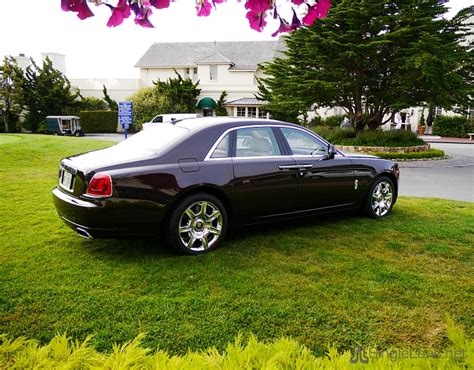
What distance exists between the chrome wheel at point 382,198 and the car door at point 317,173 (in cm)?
59

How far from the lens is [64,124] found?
3362 centimetres

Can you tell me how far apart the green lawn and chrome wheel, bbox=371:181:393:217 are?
21.2 inches

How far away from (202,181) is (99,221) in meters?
1.19

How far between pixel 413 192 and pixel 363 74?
33.9 ft

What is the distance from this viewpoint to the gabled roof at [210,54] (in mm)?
40406

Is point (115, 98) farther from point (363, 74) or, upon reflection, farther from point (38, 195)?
point (38, 195)

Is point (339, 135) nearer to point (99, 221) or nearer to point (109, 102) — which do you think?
point (99, 221)

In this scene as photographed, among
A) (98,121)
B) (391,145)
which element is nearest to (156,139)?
(391,145)

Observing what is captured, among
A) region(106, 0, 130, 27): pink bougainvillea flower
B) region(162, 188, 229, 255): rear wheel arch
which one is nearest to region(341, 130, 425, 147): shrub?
region(162, 188, 229, 255): rear wheel arch

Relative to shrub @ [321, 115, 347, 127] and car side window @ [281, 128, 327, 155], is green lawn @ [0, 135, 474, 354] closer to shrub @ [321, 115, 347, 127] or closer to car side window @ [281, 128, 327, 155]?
car side window @ [281, 128, 327, 155]

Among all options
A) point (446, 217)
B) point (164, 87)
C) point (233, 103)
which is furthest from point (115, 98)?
point (446, 217)

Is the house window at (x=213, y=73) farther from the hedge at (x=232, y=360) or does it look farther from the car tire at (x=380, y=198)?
the hedge at (x=232, y=360)

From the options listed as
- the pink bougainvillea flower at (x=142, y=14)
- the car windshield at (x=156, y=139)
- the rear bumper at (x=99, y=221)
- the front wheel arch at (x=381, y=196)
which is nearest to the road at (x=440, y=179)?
the front wheel arch at (x=381, y=196)

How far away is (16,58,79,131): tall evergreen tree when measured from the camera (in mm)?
37188
